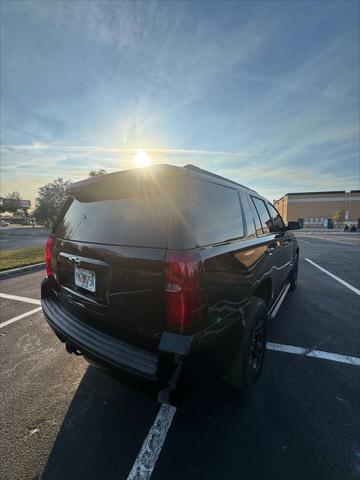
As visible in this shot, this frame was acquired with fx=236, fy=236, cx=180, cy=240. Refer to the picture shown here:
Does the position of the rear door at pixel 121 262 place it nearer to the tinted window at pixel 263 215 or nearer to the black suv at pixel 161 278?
the black suv at pixel 161 278

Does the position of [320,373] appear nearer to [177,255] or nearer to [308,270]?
[177,255]

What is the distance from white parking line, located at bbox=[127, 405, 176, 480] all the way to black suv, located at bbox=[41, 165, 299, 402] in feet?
1.82

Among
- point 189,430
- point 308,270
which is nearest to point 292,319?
point 189,430

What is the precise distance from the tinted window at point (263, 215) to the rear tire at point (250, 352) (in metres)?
1.22

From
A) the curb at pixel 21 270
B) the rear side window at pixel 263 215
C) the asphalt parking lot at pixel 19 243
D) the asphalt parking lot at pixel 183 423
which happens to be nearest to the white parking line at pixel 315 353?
the asphalt parking lot at pixel 183 423

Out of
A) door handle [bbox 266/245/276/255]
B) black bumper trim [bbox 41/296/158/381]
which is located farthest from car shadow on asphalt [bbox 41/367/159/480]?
door handle [bbox 266/245/276/255]

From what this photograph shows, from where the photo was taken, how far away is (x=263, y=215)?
336 centimetres

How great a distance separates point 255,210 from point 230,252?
4.17 ft

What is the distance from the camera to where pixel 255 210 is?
3006 millimetres

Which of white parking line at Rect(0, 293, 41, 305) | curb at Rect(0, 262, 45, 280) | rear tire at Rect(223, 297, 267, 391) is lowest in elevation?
white parking line at Rect(0, 293, 41, 305)

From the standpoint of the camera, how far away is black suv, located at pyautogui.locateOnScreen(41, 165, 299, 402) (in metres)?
1.55

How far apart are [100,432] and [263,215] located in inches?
119

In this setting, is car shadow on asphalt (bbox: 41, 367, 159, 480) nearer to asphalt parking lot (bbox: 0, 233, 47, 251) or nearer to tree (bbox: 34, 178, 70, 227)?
asphalt parking lot (bbox: 0, 233, 47, 251)

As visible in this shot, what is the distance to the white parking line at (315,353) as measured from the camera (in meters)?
2.91
